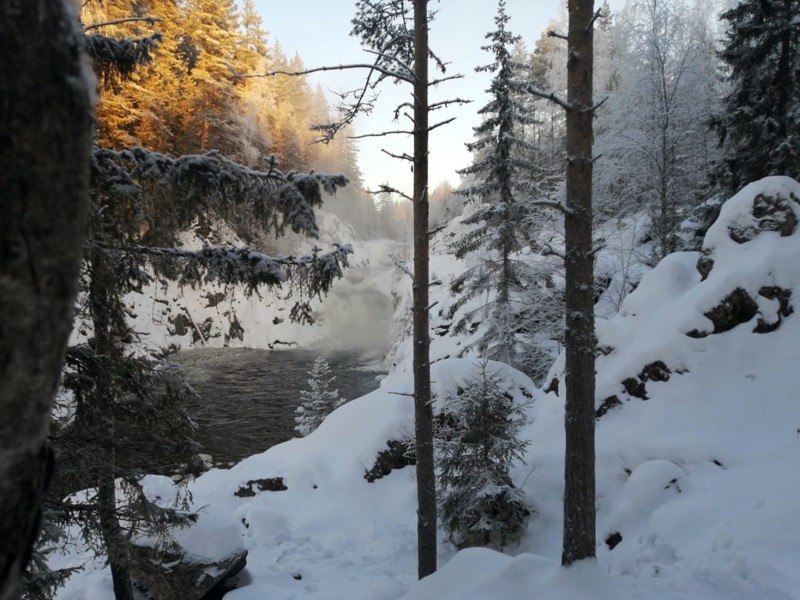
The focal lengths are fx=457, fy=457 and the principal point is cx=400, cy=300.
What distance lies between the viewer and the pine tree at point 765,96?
41.1 ft

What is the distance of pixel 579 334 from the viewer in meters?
4.75

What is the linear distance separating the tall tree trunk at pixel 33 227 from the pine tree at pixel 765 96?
15865 millimetres

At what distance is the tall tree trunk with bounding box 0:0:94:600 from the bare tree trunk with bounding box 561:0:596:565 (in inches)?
179

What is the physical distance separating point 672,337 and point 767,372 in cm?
166

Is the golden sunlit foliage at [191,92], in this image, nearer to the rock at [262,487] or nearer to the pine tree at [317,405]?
the pine tree at [317,405]

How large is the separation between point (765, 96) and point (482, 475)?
13.9m

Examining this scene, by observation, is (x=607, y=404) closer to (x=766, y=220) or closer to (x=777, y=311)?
(x=777, y=311)

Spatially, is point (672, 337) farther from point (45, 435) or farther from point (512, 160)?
point (45, 435)

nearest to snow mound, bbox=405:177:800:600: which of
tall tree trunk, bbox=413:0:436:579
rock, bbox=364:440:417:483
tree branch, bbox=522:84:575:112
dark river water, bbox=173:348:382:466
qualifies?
tall tree trunk, bbox=413:0:436:579

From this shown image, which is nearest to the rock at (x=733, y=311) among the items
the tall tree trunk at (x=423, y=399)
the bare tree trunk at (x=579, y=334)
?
the bare tree trunk at (x=579, y=334)

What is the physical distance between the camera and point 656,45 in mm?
17656

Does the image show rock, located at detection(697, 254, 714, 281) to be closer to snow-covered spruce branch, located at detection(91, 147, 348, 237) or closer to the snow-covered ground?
the snow-covered ground

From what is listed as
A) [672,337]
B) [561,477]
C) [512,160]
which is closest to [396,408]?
[561,477]

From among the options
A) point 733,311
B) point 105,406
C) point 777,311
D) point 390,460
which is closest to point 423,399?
point 105,406
